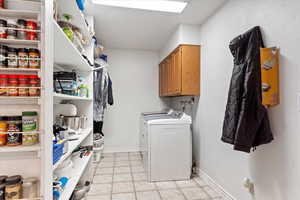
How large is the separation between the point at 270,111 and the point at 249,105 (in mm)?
180

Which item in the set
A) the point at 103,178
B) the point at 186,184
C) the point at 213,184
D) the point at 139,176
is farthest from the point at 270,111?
the point at 103,178

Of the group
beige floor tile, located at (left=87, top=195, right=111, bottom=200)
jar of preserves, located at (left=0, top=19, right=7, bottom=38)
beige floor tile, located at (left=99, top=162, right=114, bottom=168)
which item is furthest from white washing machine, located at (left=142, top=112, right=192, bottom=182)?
jar of preserves, located at (left=0, top=19, right=7, bottom=38)

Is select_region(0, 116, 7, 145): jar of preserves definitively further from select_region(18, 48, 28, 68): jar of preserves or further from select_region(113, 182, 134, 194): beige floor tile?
select_region(113, 182, 134, 194): beige floor tile

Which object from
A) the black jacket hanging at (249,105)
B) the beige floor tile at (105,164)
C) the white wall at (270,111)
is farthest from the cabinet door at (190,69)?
the beige floor tile at (105,164)

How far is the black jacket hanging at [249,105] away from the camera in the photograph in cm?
129

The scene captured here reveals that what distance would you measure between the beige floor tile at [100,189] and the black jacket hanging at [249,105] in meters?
1.59

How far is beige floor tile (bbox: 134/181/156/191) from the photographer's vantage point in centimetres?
208

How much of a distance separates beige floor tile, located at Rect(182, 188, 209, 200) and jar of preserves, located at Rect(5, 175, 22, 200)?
5.56 feet

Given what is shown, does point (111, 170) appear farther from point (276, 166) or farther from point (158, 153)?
point (276, 166)

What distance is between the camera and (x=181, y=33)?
246 centimetres

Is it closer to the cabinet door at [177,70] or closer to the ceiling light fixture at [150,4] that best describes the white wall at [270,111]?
the cabinet door at [177,70]

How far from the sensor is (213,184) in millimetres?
2076

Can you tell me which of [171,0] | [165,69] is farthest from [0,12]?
[165,69]

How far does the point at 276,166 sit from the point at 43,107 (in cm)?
169
